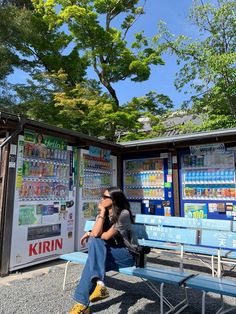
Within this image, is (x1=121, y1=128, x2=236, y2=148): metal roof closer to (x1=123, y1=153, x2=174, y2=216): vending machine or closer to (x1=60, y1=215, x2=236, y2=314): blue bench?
(x1=123, y1=153, x2=174, y2=216): vending machine

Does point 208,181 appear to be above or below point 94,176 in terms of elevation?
below

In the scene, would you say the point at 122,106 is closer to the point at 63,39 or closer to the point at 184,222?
the point at 63,39

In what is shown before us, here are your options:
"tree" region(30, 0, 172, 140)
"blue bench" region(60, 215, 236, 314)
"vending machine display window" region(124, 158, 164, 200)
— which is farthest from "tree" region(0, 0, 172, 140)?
"blue bench" region(60, 215, 236, 314)

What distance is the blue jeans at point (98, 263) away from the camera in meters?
3.36

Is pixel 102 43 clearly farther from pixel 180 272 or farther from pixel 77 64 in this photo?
pixel 180 272

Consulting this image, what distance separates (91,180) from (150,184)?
1.62 m

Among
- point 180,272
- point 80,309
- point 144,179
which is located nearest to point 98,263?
point 80,309

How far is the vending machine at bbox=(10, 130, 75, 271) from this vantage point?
5555 mm

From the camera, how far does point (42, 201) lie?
6062 millimetres

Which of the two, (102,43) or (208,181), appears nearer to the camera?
(208,181)

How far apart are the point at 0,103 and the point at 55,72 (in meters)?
3.03

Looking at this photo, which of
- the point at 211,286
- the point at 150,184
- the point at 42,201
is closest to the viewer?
the point at 211,286

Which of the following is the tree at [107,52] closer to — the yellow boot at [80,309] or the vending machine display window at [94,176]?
the vending machine display window at [94,176]

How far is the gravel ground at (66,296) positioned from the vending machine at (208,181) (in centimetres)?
177
